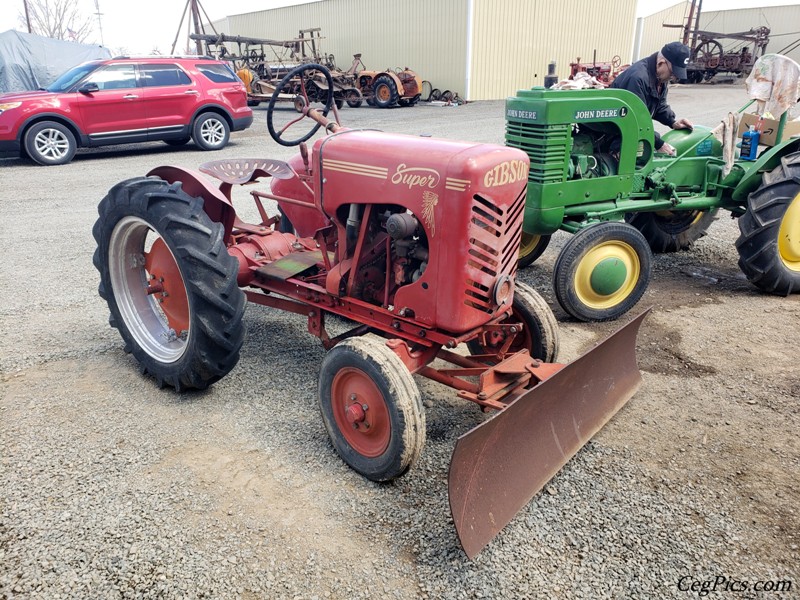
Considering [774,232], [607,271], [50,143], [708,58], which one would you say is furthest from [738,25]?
[607,271]

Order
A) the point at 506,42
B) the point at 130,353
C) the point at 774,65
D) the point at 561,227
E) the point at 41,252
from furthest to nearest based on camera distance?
the point at 506,42 → the point at 41,252 → the point at 774,65 → the point at 561,227 → the point at 130,353

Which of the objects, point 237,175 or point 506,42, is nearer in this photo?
point 237,175

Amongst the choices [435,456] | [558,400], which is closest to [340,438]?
[435,456]

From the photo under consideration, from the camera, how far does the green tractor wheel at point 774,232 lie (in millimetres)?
4590

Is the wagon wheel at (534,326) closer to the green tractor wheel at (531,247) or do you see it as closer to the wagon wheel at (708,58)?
the green tractor wheel at (531,247)

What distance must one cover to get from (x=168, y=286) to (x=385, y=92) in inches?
657

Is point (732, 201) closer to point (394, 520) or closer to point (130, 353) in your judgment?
point (394, 520)

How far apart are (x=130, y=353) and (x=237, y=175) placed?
1.26 m

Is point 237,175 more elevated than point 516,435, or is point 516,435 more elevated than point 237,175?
point 237,175

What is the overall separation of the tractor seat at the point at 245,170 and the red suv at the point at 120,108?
7310 mm

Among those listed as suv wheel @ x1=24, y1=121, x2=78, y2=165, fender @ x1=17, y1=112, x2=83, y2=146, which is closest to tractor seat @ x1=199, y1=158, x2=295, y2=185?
fender @ x1=17, y1=112, x2=83, y2=146

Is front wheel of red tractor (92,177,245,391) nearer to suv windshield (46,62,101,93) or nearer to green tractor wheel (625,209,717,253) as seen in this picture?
green tractor wheel (625,209,717,253)

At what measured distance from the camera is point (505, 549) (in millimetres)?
2334

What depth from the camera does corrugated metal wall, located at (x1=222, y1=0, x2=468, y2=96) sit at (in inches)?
842
